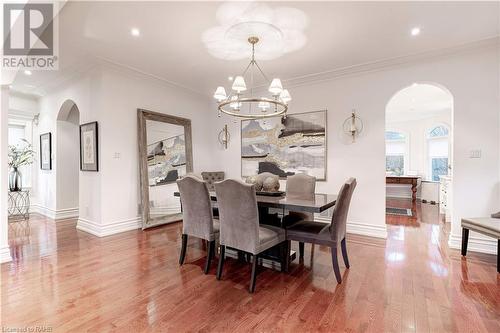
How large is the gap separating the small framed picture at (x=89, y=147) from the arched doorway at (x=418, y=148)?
6266 mm

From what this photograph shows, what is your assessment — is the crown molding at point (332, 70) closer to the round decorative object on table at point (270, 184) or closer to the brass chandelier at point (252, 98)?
the brass chandelier at point (252, 98)

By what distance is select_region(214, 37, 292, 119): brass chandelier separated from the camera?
2727 millimetres

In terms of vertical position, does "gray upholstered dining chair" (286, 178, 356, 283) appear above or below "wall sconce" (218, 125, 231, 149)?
below

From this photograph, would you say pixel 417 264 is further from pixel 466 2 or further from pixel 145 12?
pixel 145 12

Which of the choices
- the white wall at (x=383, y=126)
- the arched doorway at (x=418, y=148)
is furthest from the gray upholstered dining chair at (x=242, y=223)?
the arched doorway at (x=418, y=148)

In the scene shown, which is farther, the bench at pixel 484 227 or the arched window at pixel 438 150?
the arched window at pixel 438 150

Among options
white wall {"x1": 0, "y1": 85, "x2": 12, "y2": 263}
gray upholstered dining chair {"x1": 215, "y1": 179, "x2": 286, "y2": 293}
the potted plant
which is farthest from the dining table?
the potted plant

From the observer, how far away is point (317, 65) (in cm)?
389

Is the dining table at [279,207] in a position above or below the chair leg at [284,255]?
above

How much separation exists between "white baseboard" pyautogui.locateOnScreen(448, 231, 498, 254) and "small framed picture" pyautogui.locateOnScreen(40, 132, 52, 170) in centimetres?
732

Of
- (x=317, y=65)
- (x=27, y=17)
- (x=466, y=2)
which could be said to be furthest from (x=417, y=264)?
(x=27, y=17)

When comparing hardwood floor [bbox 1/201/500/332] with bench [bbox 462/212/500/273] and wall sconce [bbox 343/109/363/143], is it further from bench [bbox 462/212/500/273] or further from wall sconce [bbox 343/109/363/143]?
wall sconce [bbox 343/109/363/143]

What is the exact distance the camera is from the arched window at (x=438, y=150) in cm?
716

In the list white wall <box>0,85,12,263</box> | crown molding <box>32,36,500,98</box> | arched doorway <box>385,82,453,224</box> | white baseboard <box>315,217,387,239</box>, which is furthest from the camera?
arched doorway <box>385,82,453,224</box>
